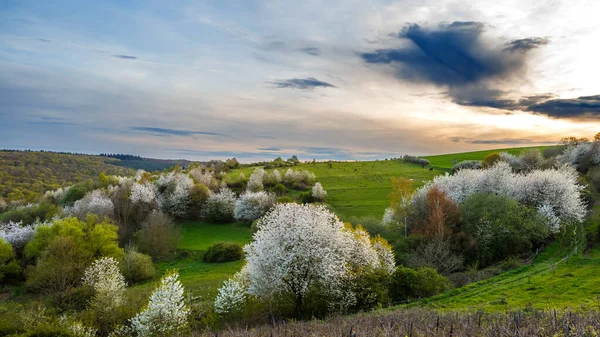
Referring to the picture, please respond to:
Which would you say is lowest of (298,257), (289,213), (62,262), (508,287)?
(62,262)

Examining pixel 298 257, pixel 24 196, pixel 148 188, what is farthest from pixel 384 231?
pixel 24 196

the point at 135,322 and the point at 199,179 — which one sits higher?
the point at 199,179

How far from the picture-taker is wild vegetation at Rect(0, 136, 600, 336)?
26.6 m

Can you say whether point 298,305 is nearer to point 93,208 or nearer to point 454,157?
point 93,208

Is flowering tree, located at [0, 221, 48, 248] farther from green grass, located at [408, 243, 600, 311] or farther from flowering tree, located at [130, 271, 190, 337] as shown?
green grass, located at [408, 243, 600, 311]

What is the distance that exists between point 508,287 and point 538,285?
2109 mm

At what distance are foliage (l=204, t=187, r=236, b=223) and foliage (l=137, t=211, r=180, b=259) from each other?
17397 mm

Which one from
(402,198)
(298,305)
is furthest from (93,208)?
(298,305)

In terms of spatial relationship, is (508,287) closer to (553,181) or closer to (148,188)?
(553,181)

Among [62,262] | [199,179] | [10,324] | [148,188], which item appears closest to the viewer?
[10,324]

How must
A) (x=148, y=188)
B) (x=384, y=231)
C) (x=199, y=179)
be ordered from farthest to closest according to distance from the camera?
(x=199, y=179) → (x=148, y=188) → (x=384, y=231)

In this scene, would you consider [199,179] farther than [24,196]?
No

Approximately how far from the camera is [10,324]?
27797mm

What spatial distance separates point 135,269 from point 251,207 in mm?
32740
